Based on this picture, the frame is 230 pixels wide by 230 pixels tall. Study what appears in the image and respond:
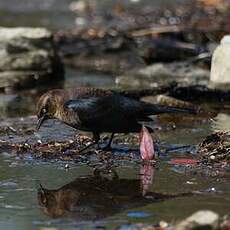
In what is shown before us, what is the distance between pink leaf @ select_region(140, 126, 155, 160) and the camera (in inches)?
278

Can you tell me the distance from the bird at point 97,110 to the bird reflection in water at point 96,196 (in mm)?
718

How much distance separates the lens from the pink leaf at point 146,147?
7.07 metres

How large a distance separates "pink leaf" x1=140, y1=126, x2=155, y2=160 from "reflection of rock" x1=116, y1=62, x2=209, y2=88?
11.8ft

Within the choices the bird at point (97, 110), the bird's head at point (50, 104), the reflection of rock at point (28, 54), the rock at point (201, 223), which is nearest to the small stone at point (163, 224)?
the rock at point (201, 223)

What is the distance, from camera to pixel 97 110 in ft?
23.8

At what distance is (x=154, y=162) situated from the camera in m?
6.99

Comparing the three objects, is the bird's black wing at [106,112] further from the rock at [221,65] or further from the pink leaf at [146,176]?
the rock at [221,65]

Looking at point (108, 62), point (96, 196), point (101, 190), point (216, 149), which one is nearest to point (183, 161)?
point (216, 149)

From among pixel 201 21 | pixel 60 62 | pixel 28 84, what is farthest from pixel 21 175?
pixel 201 21

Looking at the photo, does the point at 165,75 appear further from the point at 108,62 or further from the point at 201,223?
the point at 201,223

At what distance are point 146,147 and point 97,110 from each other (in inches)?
21.0

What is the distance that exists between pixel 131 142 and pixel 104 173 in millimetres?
1278

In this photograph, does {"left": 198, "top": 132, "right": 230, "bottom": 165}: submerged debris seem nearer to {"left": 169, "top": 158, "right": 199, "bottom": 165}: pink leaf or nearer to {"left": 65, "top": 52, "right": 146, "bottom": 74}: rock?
{"left": 169, "top": 158, "right": 199, "bottom": 165}: pink leaf

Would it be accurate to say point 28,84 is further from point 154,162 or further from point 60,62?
point 154,162
